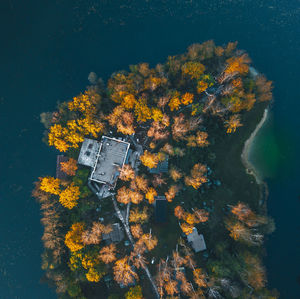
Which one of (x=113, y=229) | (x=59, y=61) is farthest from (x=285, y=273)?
(x=59, y=61)

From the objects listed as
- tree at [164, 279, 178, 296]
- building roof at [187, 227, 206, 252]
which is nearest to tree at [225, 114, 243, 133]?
building roof at [187, 227, 206, 252]

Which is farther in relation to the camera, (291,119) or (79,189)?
(291,119)

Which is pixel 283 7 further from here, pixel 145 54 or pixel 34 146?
pixel 34 146

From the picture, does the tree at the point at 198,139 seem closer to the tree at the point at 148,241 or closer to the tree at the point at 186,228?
the tree at the point at 186,228

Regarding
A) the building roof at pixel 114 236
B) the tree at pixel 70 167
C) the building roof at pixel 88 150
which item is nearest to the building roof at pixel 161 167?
the building roof at pixel 88 150

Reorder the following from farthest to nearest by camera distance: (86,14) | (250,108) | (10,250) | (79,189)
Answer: (86,14) < (10,250) < (250,108) < (79,189)

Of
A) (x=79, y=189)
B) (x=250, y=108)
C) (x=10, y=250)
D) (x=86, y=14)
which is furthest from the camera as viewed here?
(x=86, y=14)
